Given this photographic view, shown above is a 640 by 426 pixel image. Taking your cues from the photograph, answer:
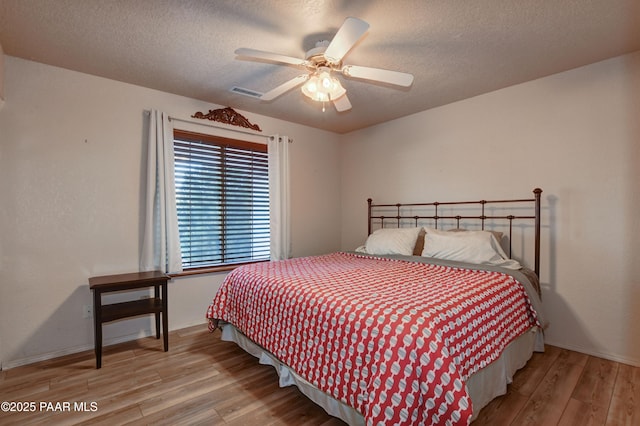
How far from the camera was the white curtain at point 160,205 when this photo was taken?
2816 mm

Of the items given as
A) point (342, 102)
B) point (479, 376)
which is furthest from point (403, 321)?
point (342, 102)

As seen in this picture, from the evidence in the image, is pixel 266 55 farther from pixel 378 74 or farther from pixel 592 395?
pixel 592 395

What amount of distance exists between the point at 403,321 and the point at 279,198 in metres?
2.56

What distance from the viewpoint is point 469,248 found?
8.54ft

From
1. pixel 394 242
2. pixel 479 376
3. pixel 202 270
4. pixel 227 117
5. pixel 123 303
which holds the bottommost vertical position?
pixel 479 376

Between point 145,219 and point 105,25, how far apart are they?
5.23 ft

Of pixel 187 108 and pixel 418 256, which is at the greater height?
pixel 187 108

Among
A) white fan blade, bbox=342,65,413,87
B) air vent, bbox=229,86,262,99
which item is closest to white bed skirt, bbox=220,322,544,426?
white fan blade, bbox=342,65,413,87

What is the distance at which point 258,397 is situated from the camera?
1.91 m

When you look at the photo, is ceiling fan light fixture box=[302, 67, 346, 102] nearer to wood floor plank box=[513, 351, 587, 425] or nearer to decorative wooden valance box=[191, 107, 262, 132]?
decorative wooden valance box=[191, 107, 262, 132]

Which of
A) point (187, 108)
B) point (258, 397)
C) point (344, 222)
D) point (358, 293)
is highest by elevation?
point (187, 108)

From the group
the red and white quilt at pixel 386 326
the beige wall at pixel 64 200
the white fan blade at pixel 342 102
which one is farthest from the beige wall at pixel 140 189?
the white fan blade at pixel 342 102

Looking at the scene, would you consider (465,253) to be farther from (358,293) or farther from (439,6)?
(439,6)

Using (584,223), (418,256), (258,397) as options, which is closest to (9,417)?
(258,397)
